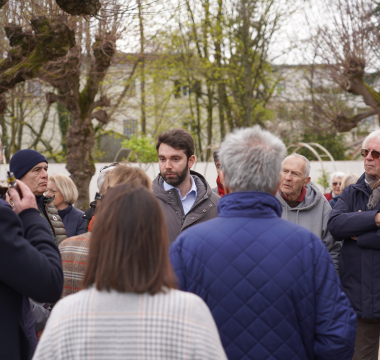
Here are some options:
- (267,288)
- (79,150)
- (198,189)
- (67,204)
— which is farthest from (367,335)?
(79,150)

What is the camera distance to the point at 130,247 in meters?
1.73

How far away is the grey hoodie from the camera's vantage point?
4609 mm

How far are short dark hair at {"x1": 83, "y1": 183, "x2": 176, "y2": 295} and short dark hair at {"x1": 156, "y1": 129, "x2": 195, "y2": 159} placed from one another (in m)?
2.48

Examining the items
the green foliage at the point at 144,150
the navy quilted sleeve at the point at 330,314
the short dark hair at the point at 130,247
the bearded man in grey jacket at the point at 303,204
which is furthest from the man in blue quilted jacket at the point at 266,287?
the green foliage at the point at 144,150

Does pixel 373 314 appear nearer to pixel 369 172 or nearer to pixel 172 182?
pixel 369 172

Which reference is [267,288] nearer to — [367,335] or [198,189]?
[198,189]

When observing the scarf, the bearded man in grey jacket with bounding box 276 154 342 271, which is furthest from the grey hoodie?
the scarf

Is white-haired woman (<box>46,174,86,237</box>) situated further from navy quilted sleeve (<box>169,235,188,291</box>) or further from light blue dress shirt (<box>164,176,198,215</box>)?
navy quilted sleeve (<box>169,235,188,291</box>)

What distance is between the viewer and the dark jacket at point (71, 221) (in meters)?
5.39

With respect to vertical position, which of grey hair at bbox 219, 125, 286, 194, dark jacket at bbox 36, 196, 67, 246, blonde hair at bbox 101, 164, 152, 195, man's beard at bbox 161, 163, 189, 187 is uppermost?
grey hair at bbox 219, 125, 286, 194

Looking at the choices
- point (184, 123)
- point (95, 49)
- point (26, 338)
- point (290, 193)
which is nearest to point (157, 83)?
point (184, 123)

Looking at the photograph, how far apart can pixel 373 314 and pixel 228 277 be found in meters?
2.35

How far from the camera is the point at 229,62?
24969 millimetres

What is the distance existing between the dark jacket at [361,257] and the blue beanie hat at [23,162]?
8.65 feet
